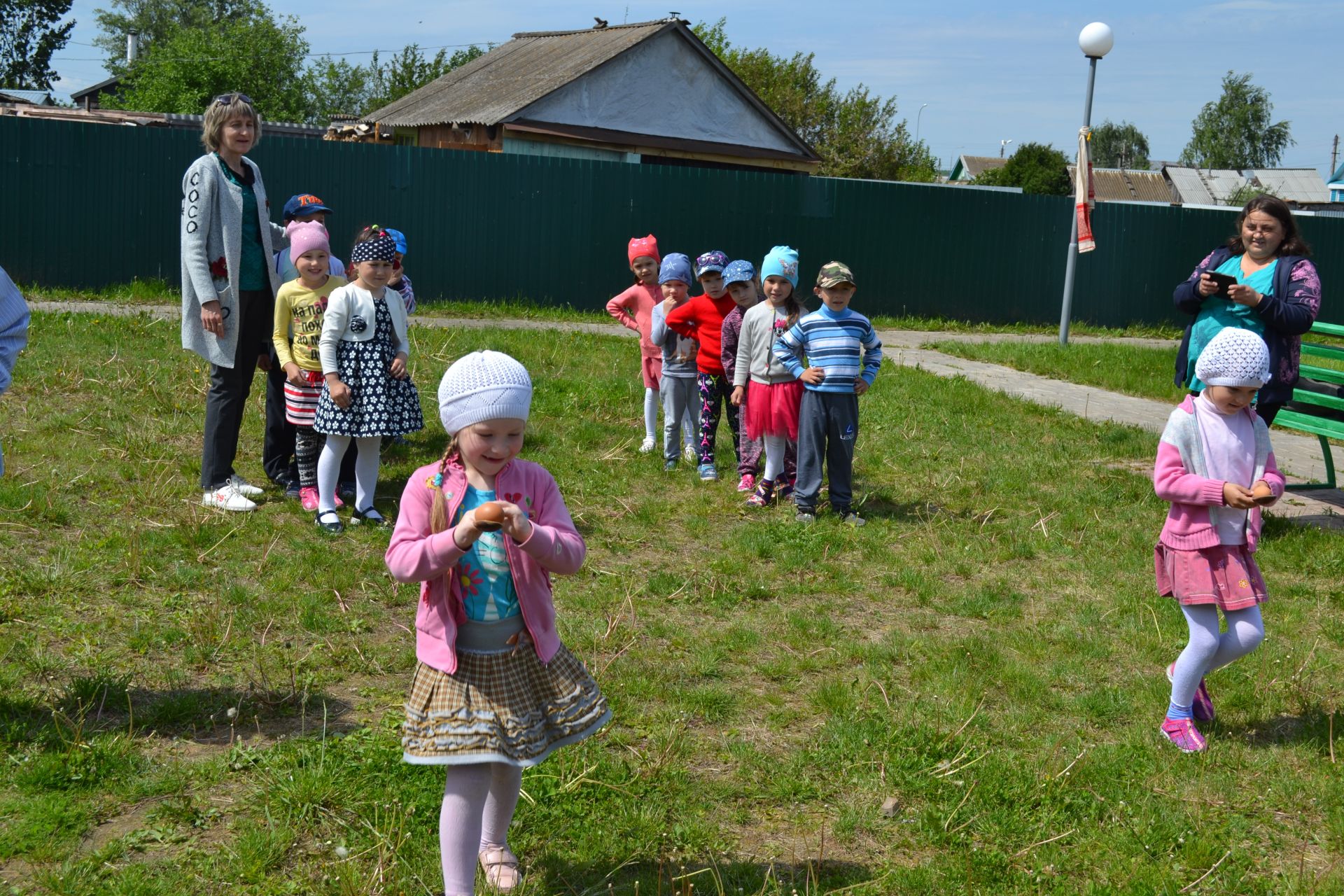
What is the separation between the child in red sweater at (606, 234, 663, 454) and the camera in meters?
9.07

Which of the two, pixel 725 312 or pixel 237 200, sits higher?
pixel 237 200

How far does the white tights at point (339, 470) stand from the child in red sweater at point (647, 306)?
266 cm

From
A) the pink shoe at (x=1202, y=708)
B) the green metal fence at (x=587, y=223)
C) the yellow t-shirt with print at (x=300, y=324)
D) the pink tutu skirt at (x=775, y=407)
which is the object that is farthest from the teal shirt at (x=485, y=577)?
the green metal fence at (x=587, y=223)

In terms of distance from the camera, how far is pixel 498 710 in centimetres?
309

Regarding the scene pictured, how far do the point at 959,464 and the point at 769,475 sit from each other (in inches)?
73.8

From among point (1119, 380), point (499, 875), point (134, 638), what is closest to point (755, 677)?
point (499, 875)

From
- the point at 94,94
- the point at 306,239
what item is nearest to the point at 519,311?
the point at 306,239

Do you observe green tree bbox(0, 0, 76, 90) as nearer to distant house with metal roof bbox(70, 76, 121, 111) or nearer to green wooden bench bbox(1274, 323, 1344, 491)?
distant house with metal roof bbox(70, 76, 121, 111)

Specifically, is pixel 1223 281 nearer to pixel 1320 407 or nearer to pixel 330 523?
pixel 1320 407

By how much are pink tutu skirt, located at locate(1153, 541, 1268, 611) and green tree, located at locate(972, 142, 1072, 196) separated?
42.0 meters

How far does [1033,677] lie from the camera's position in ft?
16.5

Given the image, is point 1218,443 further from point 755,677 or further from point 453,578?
point 453,578

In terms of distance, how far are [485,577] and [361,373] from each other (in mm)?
3819

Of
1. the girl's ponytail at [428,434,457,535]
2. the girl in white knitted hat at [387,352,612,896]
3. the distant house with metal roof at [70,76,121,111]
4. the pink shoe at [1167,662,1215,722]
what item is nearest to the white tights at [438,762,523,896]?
the girl in white knitted hat at [387,352,612,896]
